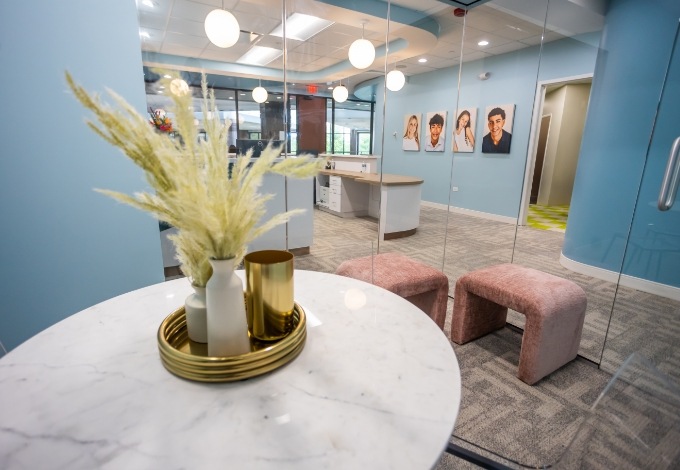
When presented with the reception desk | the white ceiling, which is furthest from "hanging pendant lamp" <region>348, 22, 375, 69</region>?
the reception desk

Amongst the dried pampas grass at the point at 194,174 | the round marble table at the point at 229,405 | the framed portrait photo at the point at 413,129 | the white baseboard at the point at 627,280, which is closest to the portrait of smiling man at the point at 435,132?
the framed portrait photo at the point at 413,129

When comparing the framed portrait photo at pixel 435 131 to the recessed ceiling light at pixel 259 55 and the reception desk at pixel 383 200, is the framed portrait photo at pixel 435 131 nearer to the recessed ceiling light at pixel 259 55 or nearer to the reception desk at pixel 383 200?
the reception desk at pixel 383 200

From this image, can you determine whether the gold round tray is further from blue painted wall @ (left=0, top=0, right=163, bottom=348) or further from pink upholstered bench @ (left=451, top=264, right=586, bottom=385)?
blue painted wall @ (left=0, top=0, right=163, bottom=348)

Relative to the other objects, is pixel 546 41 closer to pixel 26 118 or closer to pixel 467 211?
pixel 467 211

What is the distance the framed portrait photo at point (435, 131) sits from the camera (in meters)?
5.12

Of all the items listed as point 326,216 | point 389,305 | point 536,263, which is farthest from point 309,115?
point 389,305

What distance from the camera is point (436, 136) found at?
514cm

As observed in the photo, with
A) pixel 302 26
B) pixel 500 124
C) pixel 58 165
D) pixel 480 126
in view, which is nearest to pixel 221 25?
pixel 58 165

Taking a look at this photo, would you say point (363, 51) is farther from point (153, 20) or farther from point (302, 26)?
point (153, 20)

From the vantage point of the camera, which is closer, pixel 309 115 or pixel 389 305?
pixel 389 305

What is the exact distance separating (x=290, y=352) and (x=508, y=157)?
5540 millimetres

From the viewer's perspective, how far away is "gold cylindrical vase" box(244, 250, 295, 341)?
0.81m

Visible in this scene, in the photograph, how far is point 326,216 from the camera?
20.3 feet

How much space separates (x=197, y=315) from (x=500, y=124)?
18.1 ft
